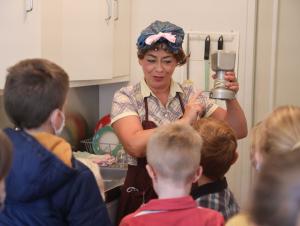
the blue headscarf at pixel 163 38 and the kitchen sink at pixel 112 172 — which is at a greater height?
the blue headscarf at pixel 163 38

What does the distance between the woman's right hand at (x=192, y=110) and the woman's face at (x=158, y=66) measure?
14 centimetres

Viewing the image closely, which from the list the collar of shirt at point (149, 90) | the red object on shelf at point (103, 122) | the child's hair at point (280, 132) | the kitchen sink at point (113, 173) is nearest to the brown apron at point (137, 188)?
the collar of shirt at point (149, 90)

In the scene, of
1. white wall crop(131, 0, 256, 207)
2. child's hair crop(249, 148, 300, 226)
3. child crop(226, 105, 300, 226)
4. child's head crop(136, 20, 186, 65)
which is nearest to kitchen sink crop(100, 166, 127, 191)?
child's head crop(136, 20, 186, 65)

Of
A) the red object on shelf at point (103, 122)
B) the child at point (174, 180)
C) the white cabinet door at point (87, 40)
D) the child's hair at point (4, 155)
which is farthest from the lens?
the red object on shelf at point (103, 122)

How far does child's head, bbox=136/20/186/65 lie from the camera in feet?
6.57

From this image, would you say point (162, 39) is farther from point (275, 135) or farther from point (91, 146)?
point (91, 146)

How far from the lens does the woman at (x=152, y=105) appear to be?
195 cm

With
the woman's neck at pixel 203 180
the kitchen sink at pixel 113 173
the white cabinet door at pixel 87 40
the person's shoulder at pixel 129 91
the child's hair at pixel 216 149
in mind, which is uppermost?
the white cabinet door at pixel 87 40

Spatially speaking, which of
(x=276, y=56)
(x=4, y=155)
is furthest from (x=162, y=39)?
(x=276, y=56)

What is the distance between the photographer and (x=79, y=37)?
2299 mm

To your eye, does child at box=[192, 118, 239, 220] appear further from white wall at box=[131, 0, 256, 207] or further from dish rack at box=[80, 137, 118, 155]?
white wall at box=[131, 0, 256, 207]

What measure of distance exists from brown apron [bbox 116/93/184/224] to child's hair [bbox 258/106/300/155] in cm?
69

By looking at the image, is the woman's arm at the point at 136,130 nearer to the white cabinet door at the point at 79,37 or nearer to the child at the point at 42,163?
the white cabinet door at the point at 79,37

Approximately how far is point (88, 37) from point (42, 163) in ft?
4.06
